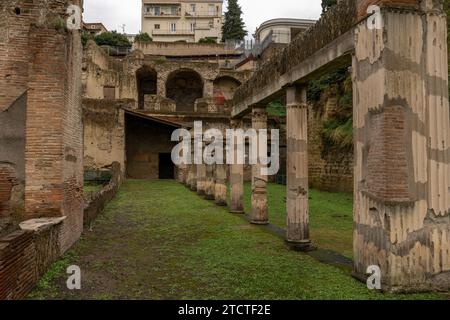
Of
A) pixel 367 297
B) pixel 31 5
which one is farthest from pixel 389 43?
pixel 31 5

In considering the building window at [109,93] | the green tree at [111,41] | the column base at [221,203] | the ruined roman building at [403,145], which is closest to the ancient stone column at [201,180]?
the column base at [221,203]

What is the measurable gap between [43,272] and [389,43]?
527 centimetres

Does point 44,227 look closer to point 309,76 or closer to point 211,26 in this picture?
point 309,76

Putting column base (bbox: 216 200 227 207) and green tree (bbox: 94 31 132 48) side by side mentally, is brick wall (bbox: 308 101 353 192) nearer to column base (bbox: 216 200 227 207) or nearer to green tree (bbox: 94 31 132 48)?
column base (bbox: 216 200 227 207)

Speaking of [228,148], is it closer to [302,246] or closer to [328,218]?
[328,218]

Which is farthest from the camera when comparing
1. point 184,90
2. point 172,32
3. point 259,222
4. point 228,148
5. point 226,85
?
point 172,32

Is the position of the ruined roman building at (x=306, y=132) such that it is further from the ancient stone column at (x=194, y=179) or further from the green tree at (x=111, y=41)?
the green tree at (x=111, y=41)

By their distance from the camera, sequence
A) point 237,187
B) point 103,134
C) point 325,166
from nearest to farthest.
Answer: point 237,187
point 325,166
point 103,134

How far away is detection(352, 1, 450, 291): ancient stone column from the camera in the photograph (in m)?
4.99

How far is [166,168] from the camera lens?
28.5 m

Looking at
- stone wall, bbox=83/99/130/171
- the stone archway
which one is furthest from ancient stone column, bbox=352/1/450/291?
the stone archway

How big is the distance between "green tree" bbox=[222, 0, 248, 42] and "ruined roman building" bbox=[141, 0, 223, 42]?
446 centimetres

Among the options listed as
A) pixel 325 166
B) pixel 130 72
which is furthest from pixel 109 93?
pixel 325 166

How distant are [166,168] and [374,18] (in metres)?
24.1
